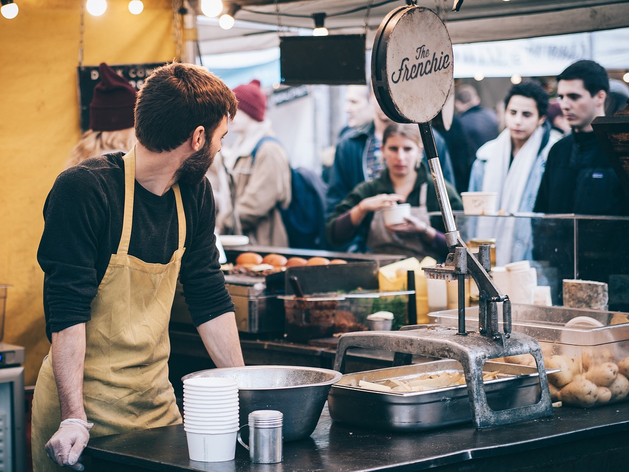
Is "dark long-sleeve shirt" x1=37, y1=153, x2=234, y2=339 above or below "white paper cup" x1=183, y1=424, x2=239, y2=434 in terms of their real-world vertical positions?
above

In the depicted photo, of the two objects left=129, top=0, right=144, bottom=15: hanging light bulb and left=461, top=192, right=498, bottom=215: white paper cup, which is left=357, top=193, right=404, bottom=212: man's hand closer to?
left=461, top=192, right=498, bottom=215: white paper cup

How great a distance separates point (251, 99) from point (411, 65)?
14.9 feet

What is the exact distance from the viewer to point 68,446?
7.00 ft

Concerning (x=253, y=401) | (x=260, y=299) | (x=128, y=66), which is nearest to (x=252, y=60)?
(x=128, y=66)

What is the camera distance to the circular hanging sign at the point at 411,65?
7.55 ft

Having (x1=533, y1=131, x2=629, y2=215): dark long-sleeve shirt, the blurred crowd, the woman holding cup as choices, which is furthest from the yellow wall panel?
(x1=533, y1=131, x2=629, y2=215): dark long-sleeve shirt

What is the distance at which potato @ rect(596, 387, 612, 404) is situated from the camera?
2.61 metres

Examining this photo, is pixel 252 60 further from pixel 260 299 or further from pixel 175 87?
pixel 175 87

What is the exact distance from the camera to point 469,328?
112 inches

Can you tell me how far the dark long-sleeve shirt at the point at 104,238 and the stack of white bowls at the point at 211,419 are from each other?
0.53 metres

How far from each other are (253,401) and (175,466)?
0.26 m

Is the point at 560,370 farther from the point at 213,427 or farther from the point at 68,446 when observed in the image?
the point at 68,446

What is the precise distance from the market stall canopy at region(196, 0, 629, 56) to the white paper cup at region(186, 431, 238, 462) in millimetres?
2799

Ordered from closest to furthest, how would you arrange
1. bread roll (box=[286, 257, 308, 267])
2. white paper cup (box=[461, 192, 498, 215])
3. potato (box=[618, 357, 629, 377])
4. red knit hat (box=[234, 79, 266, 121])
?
→ potato (box=[618, 357, 629, 377])
white paper cup (box=[461, 192, 498, 215])
bread roll (box=[286, 257, 308, 267])
red knit hat (box=[234, 79, 266, 121])
